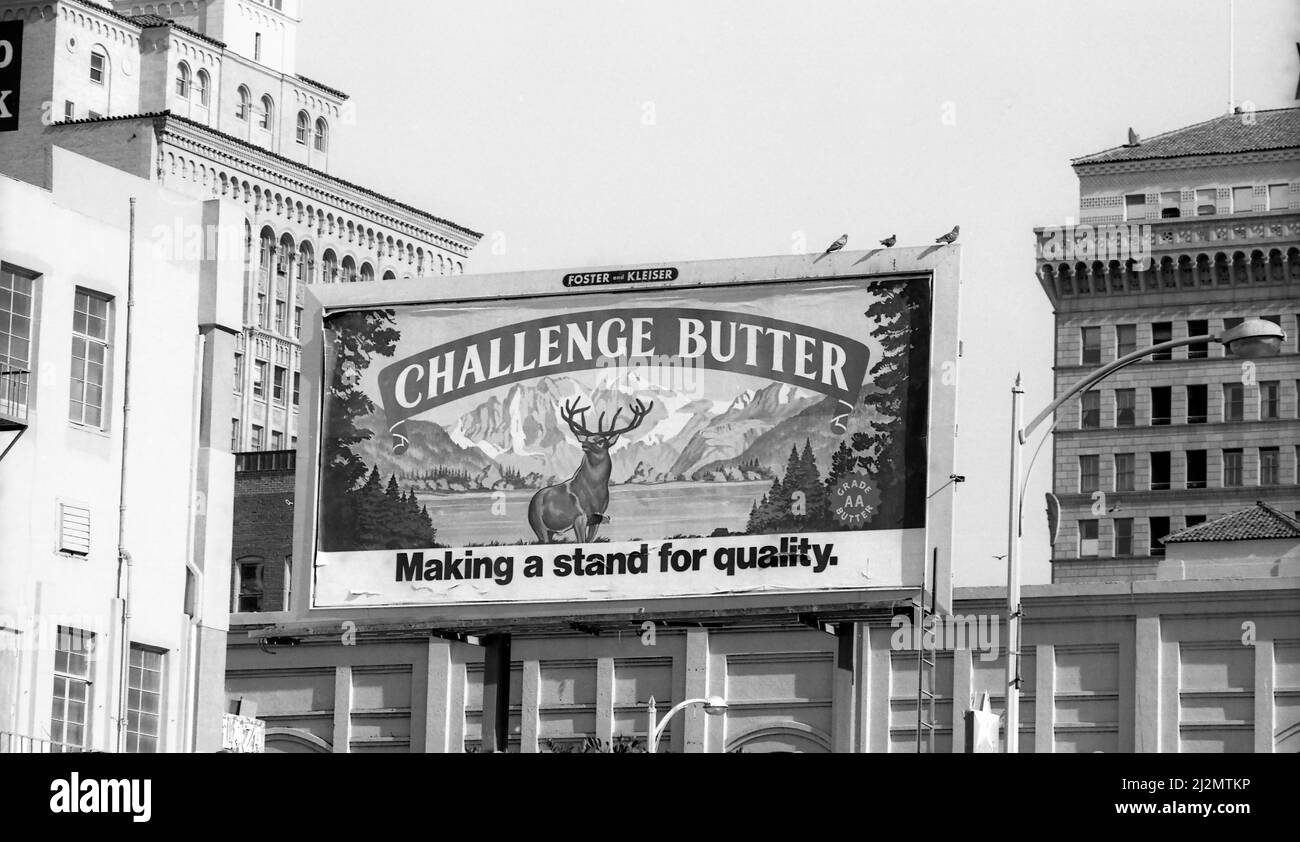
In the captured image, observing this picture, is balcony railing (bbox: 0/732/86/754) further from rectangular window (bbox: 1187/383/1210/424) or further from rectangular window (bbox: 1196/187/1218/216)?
rectangular window (bbox: 1196/187/1218/216)

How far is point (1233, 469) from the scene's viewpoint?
357 ft

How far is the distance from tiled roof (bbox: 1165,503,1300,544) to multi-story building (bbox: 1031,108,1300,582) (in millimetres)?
34010

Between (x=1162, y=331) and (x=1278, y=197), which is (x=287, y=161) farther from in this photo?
(x=1278, y=197)

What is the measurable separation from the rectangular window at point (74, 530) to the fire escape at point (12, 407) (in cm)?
108

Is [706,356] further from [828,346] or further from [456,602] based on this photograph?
[456,602]

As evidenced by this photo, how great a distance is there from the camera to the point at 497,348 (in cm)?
3503

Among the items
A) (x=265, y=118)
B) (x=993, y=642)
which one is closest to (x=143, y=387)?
(x=993, y=642)

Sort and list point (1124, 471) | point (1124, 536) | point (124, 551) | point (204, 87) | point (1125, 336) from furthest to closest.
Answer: point (1125, 336), point (1124, 471), point (1124, 536), point (204, 87), point (124, 551)

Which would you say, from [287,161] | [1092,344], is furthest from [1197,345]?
[287,161]

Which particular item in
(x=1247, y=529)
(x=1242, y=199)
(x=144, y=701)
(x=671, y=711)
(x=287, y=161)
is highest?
(x=1242, y=199)

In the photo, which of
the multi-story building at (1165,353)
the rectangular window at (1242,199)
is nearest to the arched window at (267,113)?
the multi-story building at (1165,353)

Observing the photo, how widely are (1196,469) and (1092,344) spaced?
28.2ft

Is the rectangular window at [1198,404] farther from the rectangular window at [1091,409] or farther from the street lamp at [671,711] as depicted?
the street lamp at [671,711]
